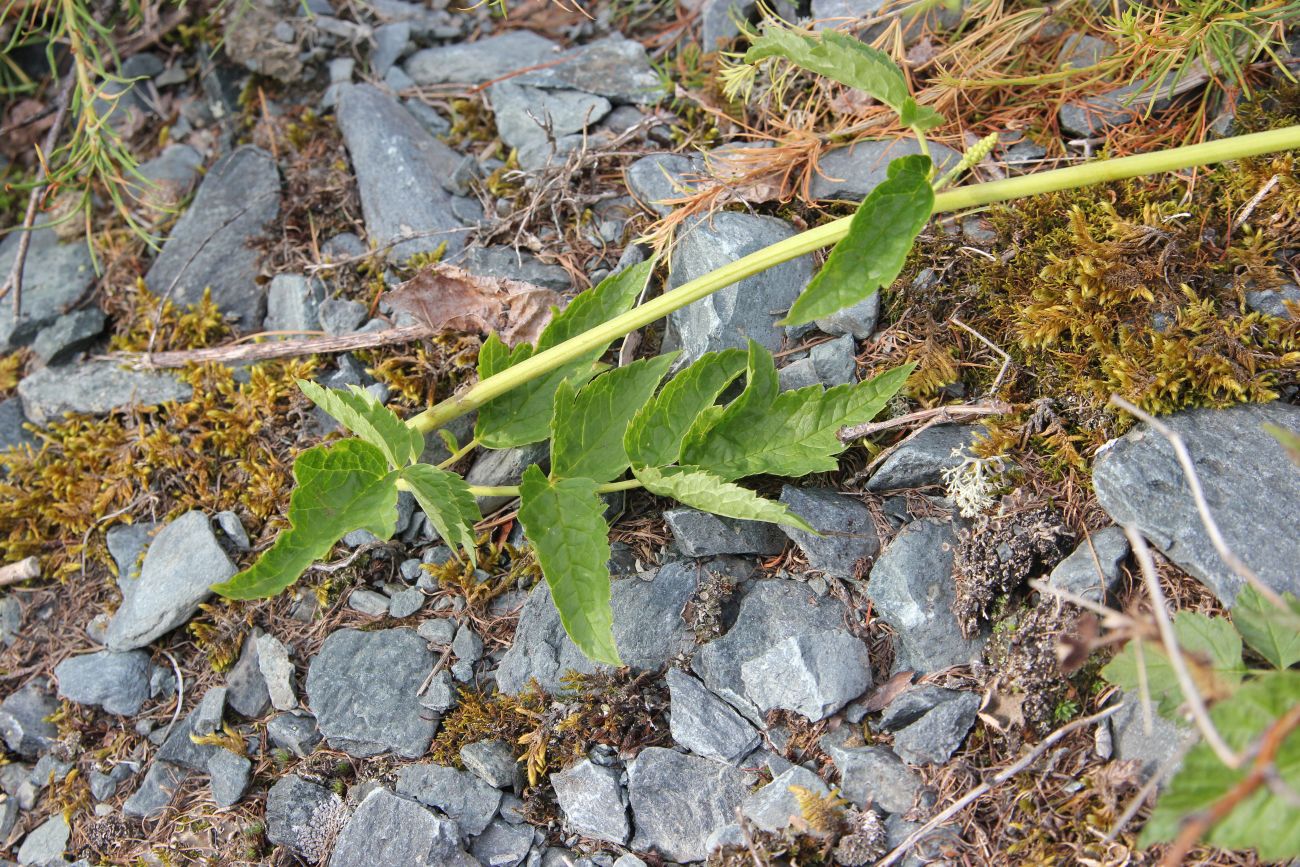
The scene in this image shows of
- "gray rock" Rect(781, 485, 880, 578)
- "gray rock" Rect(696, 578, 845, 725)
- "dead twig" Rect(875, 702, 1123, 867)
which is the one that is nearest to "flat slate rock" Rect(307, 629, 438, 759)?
"gray rock" Rect(696, 578, 845, 725)

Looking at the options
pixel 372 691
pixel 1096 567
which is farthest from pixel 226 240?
pixel 1096 567

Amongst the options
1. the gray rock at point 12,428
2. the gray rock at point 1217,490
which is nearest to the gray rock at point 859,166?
the gray rock at point 1217,490

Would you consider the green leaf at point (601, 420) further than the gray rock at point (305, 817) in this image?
No

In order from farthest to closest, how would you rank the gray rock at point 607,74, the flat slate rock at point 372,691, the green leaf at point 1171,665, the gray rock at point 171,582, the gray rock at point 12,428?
the gray rock at point 607,74 → the gray rock at point 12,428 → the gray rock at point 171,582 → the flat slate rock at point 372,691 → the green leaf at point 1171,665

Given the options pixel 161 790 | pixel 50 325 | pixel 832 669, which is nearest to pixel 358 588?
pixel 161 790

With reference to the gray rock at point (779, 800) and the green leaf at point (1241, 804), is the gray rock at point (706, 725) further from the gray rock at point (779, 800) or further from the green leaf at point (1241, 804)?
the green leaf at point (1241, 804)

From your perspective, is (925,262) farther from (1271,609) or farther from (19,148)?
(19,148)

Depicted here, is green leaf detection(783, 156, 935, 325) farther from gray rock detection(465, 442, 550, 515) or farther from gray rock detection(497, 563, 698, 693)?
gray rock detection(465, 442, 550, 515)
